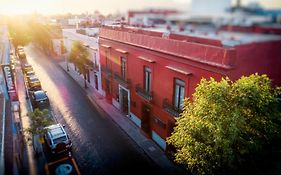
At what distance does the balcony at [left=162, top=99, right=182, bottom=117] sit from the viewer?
15.6m

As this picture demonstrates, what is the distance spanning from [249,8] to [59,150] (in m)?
15.8

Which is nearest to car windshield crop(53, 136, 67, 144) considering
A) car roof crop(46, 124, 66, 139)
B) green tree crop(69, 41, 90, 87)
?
car roof crop(46, 124, 66, 139)

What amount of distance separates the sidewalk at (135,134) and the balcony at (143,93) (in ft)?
12.4

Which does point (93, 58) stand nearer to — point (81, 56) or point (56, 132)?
point (81, 56)

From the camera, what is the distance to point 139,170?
Answer: 1633 centimetres

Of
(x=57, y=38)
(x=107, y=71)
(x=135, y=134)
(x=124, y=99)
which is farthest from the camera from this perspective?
(x=57, y=38)

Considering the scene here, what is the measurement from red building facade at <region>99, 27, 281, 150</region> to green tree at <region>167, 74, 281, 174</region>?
2.50 metres

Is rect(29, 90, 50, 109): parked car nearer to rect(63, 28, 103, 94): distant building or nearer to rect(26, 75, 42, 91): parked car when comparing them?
rect(26, 75, 42, 91): parked car

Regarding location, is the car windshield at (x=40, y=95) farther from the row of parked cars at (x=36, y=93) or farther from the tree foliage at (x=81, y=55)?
the tree foliage at (x=81, y=55)

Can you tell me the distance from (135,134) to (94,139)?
361 cm

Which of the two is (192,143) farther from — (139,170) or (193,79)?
(139,170)

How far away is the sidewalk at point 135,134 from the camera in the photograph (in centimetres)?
1660

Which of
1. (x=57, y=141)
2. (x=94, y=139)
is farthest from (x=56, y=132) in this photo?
(x=94, y=139)

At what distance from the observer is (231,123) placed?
29.0 feet
